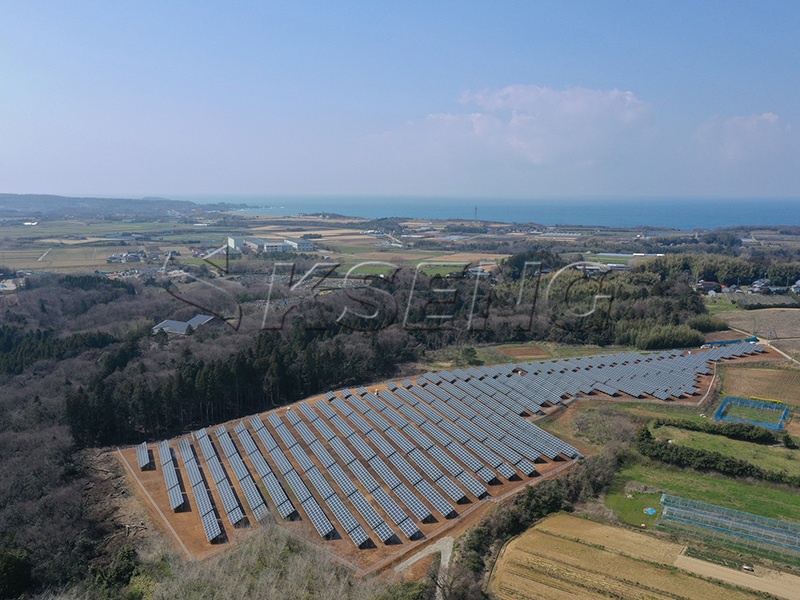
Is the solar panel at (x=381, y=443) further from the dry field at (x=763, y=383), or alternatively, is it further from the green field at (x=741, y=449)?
the dry field at (x=763, y=383)

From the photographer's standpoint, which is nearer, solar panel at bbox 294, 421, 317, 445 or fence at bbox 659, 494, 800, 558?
fence at bbox 659, 494, 800, 558

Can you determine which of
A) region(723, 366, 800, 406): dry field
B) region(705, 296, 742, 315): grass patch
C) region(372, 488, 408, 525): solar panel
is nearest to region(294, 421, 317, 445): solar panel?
region(372, 488, 408, 525): solar panel

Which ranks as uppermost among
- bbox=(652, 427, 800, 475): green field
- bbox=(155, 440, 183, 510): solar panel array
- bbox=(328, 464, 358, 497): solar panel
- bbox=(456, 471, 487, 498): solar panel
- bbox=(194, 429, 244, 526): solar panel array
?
bbox=(652, 427, 800, 475): green field

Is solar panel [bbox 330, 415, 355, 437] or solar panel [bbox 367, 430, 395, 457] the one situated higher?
solar panel [bbox 367, 430, 395, 457]

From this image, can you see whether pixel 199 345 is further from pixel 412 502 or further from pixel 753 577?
pixel 753 577

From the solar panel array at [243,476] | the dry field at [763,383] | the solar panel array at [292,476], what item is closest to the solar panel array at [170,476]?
the solar panel array at [243,476]

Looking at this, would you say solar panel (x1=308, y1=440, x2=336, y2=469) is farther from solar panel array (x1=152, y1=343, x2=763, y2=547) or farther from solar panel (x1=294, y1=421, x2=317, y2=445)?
solar panel (x1=294, y1=421, x2=317, y2=445)
